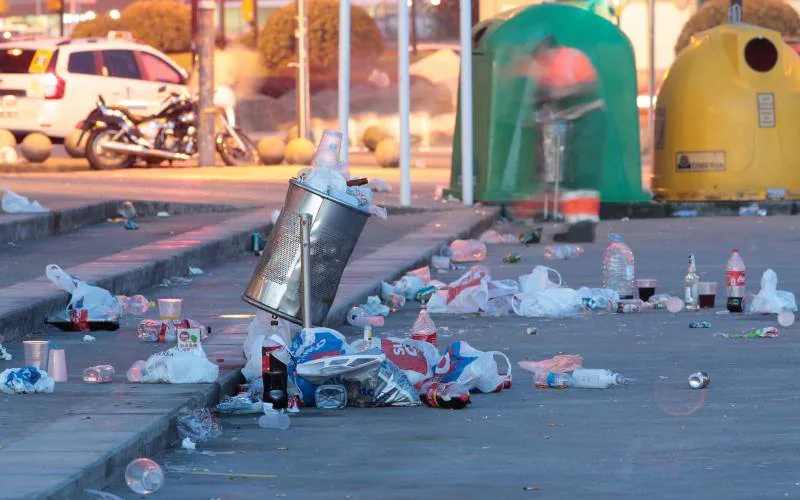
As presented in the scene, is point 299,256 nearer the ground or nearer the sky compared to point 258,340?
nearer the sky

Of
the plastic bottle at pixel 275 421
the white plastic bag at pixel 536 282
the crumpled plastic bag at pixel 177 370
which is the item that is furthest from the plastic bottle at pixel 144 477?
the white plastic bag at pixel 536 282

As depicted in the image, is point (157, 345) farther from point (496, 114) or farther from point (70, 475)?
point (496, 114)

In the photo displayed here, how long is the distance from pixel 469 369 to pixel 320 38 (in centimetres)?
5360

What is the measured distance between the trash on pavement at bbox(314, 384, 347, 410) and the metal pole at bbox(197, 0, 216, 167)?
19.2m

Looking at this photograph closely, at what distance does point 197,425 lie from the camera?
7.67 meters

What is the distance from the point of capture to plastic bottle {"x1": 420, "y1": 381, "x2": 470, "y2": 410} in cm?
845

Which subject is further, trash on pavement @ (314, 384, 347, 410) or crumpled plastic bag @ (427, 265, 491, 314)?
crumpled plastic bag @ (427, 265, 491, 314)

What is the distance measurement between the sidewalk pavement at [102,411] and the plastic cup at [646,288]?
172cm

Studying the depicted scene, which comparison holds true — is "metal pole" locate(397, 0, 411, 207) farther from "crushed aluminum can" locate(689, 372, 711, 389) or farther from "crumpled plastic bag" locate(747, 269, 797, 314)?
"crushed aluminum can" locate(689, 372, 711, 389)

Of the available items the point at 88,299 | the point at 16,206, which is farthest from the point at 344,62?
the point at 88,299

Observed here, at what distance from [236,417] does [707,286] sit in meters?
4.85

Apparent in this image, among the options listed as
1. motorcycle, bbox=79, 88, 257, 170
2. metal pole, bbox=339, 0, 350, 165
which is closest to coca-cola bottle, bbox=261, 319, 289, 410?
metal pole, bbox=339, 0, 350, 165

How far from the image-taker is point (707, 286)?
1241 cm

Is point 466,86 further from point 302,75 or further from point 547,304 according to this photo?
point 302,75
